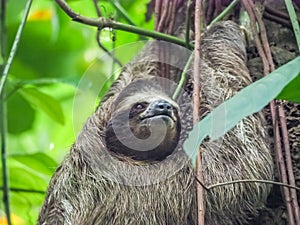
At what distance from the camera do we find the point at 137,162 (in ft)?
13.7

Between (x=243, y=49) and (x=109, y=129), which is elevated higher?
(x=243, y=49)

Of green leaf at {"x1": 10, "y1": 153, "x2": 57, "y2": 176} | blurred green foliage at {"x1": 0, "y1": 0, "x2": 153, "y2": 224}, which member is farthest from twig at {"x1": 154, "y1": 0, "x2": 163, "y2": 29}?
green leaf at {"x1": 10, "y1": 153, "x2": 57, "y2": 176}

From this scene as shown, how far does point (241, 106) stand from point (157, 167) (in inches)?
82.2

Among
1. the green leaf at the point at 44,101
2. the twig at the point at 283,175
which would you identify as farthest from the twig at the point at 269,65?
the green leaf at the point at 44,101

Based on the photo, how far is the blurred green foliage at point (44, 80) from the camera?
4.95 metres

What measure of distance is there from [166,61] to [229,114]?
103 inches

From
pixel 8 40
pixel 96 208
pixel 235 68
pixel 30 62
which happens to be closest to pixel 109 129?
pixel 96 208

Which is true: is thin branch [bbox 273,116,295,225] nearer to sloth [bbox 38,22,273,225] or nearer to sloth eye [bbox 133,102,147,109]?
sloth [bbox 38,22,273,225]

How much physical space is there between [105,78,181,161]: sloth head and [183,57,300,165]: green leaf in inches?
69.2

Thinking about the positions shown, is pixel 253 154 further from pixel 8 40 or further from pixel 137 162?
pixel 8 40

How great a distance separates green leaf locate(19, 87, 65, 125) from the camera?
16.3 feet

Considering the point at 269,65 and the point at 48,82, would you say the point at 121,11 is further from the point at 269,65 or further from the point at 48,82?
the point at 269,65

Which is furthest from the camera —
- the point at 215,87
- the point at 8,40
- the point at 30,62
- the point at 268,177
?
the point at 30,62

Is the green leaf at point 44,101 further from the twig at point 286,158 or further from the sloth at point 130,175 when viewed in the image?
the twig at point 286,158
